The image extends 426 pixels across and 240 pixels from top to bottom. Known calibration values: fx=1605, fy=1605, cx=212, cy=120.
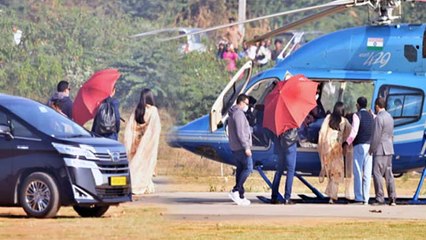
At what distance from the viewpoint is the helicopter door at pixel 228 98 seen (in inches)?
1034

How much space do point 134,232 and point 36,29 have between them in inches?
656

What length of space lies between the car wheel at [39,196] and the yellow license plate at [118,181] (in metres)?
0.91

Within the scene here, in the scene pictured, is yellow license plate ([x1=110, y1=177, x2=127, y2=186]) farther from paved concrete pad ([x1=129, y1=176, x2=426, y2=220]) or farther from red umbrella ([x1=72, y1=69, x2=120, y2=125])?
red umbrella ([x1=72, y1=69, x2=120, y2=125])

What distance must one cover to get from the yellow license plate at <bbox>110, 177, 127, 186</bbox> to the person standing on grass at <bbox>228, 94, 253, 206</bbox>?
133 inches

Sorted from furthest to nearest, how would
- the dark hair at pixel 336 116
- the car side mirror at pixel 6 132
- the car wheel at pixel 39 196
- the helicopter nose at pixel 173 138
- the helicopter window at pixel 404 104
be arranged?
the helicopter nose at pixel 173 138
the helicopter window at pixel 404 104
the dark hair at pixel 336 116
the car side mirror at pixel 6 132
the car wheel at pixel 39 196

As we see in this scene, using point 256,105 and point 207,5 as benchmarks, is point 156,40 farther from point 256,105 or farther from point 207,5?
point 207,5

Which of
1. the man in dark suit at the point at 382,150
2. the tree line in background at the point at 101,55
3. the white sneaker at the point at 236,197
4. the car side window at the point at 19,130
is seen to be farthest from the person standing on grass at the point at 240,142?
the tree line in background at the point at 101,55

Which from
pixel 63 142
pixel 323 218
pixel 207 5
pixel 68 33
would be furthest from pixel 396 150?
pixel 207 5

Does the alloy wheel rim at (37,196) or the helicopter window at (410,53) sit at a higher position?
the helicopter window at (410,53)

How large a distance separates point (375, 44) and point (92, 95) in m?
4.72

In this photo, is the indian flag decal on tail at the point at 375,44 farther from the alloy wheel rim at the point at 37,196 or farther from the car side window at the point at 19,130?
the alloy wheel rim at the point at 37,196

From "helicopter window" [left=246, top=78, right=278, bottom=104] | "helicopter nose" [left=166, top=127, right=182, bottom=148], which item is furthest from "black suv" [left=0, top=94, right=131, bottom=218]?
"helicopter nose" [left=166, top=127, right=182, bottom=148]

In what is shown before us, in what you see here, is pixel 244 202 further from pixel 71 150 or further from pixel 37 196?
pixel 37 196

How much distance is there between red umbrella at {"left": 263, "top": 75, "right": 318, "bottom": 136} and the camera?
25172mm
